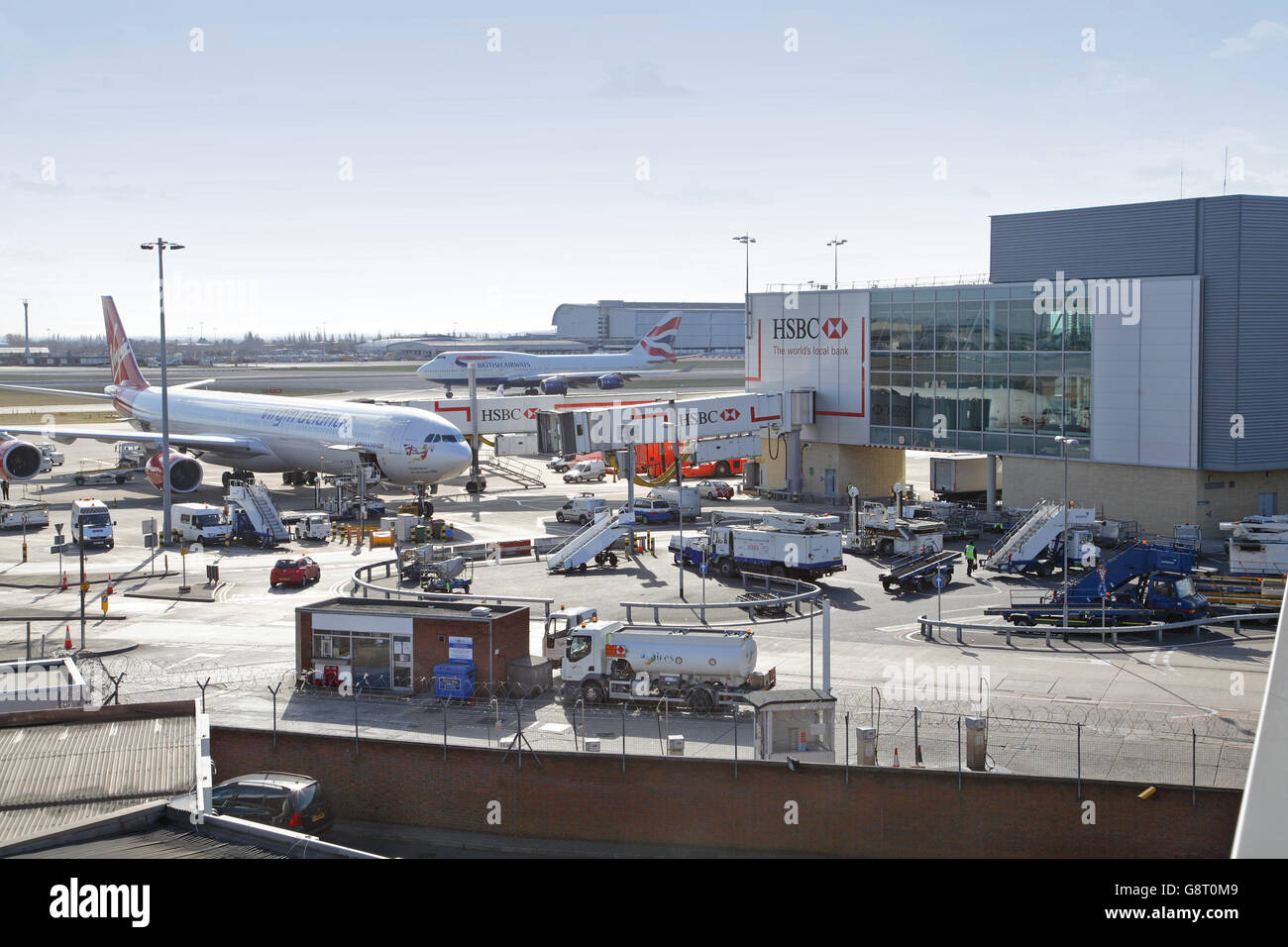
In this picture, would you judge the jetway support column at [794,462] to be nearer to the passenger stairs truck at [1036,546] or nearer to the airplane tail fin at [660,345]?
the passenger stairs truck at [1036,546]

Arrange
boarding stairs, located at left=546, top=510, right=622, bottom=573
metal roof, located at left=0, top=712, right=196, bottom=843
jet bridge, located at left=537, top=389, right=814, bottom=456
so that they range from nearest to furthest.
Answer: metal roof, located at left=0, top=712, right=196, bottom=843 < boarding stairs, located at left=546, top=510, right=622, bottom=573 < jet bridge, located at left=537, top=389, right=814, bottom=456

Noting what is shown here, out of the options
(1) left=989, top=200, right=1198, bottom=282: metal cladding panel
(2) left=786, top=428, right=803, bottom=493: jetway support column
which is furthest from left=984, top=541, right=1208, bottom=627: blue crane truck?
(2) left=786, top=428, right=803, bottom=493: jetway support column

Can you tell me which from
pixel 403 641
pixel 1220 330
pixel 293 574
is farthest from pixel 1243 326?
pixel 293 574

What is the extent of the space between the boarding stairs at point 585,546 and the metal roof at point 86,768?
27539mm

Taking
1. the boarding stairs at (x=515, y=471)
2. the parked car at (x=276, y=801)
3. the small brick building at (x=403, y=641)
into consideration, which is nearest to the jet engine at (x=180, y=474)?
the boarding stairs at (x=515, y=471)

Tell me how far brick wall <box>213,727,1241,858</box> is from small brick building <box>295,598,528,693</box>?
5877 mm

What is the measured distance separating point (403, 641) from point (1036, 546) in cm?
3046

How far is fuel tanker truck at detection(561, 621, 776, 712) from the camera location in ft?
109

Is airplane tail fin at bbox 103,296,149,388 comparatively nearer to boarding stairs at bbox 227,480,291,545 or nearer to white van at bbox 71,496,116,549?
white van at bbox 71,496,116,549

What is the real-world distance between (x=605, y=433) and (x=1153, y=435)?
102 ft

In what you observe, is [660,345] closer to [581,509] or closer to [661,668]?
[581,509]

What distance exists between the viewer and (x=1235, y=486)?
6238 cm

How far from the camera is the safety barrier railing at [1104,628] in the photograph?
4178 cm
